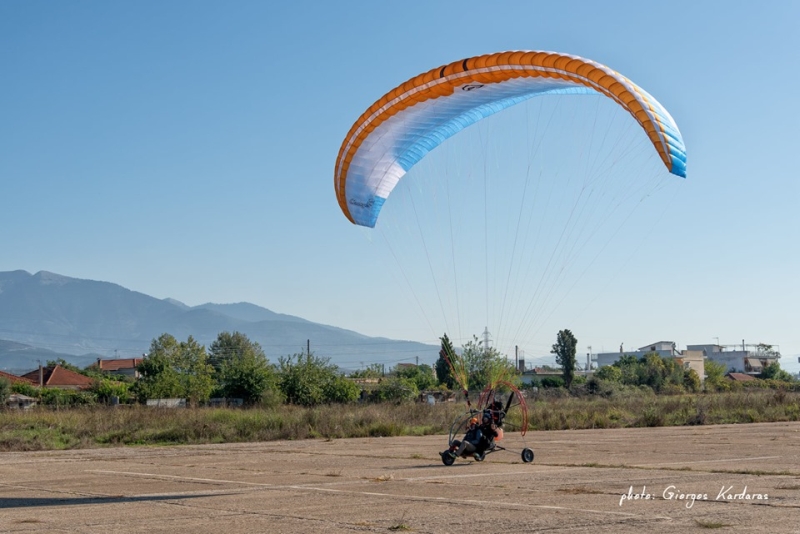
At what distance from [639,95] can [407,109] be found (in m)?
4.54

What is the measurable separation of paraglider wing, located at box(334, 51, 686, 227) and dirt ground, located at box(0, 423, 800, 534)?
182 inches

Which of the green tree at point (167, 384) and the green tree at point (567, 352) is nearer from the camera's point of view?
the green tree at point (167, 384)

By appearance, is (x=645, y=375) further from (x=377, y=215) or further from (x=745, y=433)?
(x=377, y=215)

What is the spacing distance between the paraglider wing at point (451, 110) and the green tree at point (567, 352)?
55110mm

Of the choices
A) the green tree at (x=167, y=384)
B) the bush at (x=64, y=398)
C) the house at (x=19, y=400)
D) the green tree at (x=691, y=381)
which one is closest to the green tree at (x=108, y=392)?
the bush at (x=64, y=398)

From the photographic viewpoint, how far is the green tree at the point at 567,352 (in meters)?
70.5

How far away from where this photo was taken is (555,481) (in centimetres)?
1195

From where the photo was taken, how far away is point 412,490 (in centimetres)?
1127

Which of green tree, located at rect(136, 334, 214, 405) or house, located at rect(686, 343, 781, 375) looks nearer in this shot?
green tree, located at rect(136, 334, 214, 405)

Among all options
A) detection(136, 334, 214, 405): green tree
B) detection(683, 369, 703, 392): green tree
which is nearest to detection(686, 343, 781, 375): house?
detection(683, 369, 703, 392): green tree

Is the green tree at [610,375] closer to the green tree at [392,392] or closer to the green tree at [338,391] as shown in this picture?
the green tree at [392,392]

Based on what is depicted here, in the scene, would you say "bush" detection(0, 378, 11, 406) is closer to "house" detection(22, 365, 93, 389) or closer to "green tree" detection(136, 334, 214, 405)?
"green tree" detection(136, 334, 214, 405)

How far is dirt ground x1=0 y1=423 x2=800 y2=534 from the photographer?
8438mm

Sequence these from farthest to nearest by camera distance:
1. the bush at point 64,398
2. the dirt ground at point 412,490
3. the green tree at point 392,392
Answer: the green tree at point 392,392, the bush at point 64,398, the dirt ground at point 412,490
